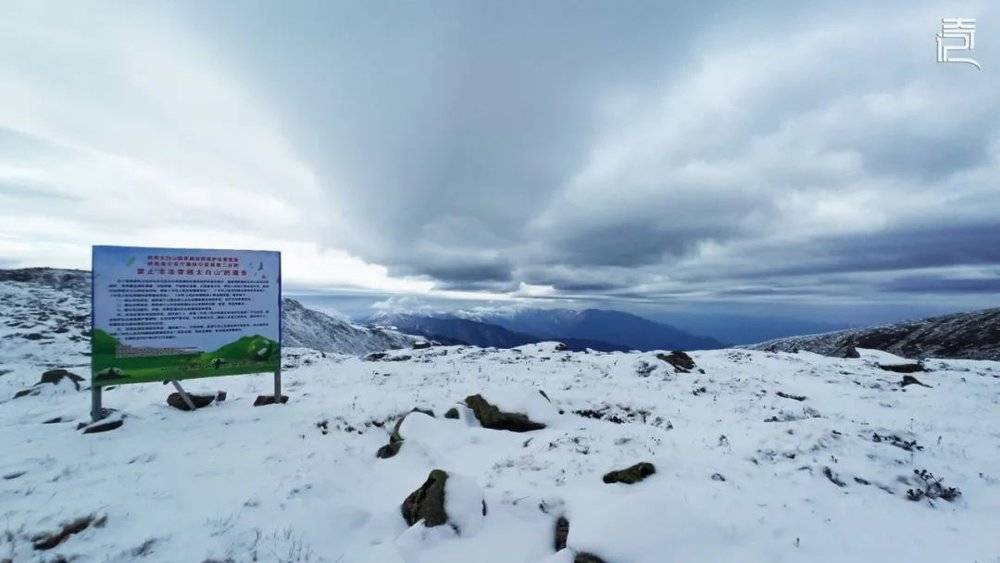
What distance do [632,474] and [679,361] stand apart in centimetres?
1714

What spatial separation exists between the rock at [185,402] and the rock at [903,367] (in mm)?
31368

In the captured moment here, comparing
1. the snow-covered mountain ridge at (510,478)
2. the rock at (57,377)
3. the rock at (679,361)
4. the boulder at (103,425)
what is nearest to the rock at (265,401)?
the snow-covered mountain ridge at (510,478)

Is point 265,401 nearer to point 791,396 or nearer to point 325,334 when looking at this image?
point 791,396

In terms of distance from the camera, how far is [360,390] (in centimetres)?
1695

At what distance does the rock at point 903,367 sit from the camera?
69.5 feet

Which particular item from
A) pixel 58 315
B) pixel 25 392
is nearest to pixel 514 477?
pixel 25 392

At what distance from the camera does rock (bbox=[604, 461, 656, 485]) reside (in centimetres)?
790

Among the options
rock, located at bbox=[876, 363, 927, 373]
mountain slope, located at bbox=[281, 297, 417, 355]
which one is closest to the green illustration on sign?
rock, located at bbox=[876, 363, 927, 373]

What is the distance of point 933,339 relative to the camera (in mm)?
59969

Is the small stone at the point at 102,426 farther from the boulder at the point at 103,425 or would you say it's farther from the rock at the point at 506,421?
the rock at the point at 506,421

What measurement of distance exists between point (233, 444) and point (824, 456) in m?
13.7

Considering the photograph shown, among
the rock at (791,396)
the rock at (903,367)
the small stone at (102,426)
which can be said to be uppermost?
the small stone at (102,426)

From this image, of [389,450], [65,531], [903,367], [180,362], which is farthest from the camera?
[903,367]

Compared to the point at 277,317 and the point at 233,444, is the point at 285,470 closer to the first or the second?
the point at 233,444
